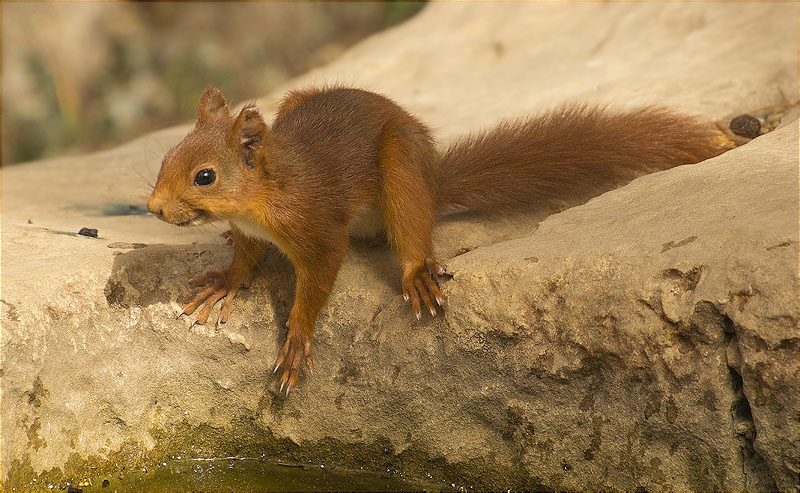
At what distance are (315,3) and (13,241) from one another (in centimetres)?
746

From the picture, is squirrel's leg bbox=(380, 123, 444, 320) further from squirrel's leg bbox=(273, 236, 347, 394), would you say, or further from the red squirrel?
squirrel's leg bbox=(273, 236, 347, 394)

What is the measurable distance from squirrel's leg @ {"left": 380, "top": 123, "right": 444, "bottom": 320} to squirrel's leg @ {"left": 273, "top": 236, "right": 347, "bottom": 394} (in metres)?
0.22

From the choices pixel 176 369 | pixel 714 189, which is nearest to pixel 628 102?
pixel 714 189

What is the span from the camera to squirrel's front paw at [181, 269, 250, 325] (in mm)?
2910

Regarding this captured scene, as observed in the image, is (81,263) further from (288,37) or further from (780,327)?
(288,37)

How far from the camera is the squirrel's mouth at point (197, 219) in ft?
8.25

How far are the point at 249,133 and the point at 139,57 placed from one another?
28.4 feet

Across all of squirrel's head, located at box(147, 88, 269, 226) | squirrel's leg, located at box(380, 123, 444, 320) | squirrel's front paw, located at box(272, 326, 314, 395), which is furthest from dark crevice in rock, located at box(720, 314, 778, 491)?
squirrel's head, located at box(147, 88, 269, 226)

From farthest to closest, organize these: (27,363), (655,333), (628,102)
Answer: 1. (628,102)
2. (27,363)
3. (655,333)

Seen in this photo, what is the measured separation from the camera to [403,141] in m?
2.95

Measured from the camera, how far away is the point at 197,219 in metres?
2.54

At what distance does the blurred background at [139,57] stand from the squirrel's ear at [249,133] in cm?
570

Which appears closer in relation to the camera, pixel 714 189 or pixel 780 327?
pixel 780 327

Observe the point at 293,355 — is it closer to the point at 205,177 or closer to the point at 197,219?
the point at 197,219
